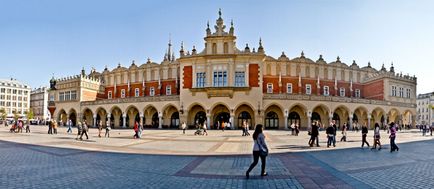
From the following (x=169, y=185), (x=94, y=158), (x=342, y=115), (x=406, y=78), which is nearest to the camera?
(x=169, y=185)

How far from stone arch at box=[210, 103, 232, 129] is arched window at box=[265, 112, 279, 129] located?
6.62 metres

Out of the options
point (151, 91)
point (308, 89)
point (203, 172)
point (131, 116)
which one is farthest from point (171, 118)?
point (203, 172)

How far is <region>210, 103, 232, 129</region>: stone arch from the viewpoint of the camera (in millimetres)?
44925

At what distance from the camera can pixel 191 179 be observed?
8.72 metres

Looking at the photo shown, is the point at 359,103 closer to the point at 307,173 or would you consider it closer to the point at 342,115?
the point at 342,115

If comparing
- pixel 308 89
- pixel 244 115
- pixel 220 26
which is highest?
pixel 220 26

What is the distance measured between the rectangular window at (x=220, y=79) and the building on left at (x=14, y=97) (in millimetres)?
104992

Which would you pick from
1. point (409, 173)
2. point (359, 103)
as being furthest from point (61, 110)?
point (409, 173)

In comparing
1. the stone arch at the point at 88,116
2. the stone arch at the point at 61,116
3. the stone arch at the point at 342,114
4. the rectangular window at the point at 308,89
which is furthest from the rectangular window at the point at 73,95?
the stone arch at the point at 342,114

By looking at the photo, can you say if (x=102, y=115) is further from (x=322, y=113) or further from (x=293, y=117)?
(x=322, y=113)

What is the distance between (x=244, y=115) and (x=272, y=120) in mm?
4849

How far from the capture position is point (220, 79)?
43656mm

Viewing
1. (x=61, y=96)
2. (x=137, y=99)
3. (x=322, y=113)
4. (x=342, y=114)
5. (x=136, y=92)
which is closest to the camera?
(x=322, y=113)

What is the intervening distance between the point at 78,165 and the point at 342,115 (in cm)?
4660
